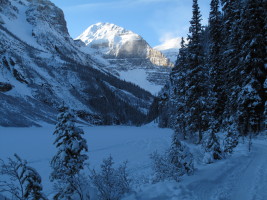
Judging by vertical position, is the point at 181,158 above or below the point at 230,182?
above

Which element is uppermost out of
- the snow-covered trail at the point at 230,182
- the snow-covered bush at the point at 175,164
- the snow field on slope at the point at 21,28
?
the snow field on slope at the point at 21,28

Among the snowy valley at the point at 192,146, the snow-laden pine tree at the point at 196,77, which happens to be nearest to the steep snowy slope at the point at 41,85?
the snowy valley at the point at 192,146

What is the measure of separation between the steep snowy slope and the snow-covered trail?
5442cm

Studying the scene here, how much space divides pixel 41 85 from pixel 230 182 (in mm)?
102019

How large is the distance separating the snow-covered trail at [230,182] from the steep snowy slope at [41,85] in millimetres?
54421

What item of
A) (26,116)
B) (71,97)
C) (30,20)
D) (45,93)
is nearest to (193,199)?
(26,116)

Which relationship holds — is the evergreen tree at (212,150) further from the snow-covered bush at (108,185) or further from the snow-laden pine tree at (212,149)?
the snow-covered bush at (108,185)

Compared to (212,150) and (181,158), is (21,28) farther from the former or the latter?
(181,158)

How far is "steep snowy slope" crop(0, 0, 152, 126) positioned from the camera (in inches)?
2909

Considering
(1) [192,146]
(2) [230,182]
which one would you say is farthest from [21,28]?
(2) [230,182]

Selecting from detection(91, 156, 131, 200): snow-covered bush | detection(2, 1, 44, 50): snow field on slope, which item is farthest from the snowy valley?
detection(2, 1, 44, 50): snow field on slope

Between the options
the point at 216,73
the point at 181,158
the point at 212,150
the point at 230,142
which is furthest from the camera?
the point at 216,73

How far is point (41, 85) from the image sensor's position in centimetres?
→ 10012

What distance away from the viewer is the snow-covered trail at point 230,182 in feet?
26.7
